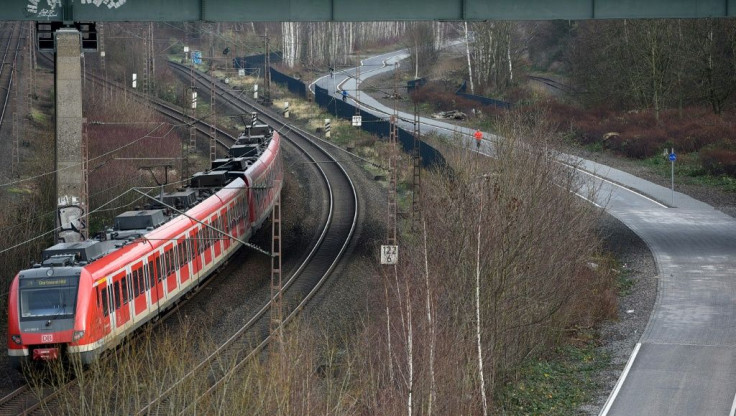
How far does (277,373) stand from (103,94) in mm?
42529

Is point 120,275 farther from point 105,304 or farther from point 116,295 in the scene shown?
point 105,304

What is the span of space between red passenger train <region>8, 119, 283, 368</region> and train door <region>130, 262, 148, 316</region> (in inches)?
0.9

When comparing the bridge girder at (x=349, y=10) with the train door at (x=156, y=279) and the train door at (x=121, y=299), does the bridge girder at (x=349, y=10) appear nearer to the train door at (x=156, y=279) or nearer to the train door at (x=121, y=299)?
the train door at (x=156, y=279)

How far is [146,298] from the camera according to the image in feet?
87.7

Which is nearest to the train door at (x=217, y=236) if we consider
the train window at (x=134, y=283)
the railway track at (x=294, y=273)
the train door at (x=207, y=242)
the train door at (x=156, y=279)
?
the train door at (x=207, y=242)

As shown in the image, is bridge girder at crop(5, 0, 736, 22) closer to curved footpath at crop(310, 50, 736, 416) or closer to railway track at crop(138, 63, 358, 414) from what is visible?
curved footpath at crop(310, 50, 736, 416)

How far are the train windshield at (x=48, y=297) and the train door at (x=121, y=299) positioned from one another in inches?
66.2

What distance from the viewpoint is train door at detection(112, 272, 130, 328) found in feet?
80.8

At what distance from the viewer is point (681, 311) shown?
2866 cm

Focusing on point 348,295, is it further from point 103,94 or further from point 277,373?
point 103,94

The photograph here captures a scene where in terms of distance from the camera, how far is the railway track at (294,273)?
65.0ft

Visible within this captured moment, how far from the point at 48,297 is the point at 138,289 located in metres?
3.51

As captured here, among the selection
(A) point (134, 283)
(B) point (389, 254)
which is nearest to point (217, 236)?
(B) point (389, 254)

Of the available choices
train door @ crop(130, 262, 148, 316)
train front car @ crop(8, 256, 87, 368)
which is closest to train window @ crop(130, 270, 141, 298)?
train door @ crop(130, 262, 148, 316)
